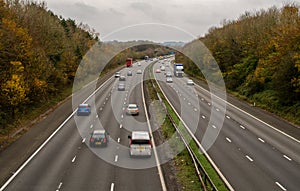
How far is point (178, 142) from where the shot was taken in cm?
3394

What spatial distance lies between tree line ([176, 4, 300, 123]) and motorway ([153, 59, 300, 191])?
5895 millimetres

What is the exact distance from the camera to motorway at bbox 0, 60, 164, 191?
2306cm

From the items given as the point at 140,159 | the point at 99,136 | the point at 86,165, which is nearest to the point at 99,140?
the point at 99,136

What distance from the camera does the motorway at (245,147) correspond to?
79.2 ft

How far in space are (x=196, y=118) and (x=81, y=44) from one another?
6398cm

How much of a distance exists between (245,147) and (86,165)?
1369 cm

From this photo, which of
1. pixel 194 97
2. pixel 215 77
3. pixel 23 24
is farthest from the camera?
pixel 215 77

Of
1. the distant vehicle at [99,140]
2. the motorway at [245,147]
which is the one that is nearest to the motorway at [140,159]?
the motorway at [245,147]

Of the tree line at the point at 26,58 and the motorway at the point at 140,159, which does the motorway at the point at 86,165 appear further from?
the tree line at the point at 26,58

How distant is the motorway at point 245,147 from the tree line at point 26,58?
19114 mm

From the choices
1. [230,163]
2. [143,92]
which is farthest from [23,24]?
[230,163]

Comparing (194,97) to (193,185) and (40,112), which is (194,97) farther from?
(193,185)

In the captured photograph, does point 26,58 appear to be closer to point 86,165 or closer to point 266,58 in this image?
point 86,165

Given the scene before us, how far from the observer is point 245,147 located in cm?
3234
